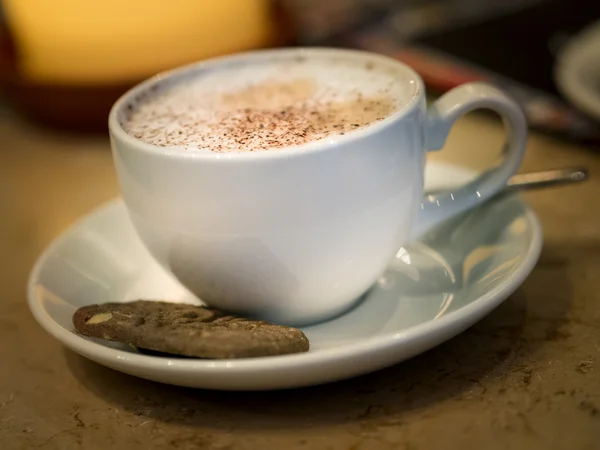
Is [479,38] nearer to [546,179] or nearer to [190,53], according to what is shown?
[190,53]

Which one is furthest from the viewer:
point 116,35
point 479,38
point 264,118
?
point 479,38

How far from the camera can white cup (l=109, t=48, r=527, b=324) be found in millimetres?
501

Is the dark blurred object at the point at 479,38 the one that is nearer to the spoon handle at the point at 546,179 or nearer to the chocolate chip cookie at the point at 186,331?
the spoon handle at the point at 546,179

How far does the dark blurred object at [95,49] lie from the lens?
101 cm

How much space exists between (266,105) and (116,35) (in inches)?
18.6

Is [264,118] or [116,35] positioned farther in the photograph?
[116,35]

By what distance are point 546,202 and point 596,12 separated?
755mm

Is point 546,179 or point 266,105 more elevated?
point 266,105

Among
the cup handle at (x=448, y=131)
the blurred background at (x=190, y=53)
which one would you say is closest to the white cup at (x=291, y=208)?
the cup handle at (x=448, y=131)

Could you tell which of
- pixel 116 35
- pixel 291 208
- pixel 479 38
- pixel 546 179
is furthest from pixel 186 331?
pixel 479 38

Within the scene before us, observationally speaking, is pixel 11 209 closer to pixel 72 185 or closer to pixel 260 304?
pixel 72 185

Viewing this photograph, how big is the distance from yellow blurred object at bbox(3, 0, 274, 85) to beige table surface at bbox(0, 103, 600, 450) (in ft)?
1.60

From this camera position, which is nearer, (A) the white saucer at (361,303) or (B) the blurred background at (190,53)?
(A) the white saucer at (361,303)

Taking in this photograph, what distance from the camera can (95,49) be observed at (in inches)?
40.3
